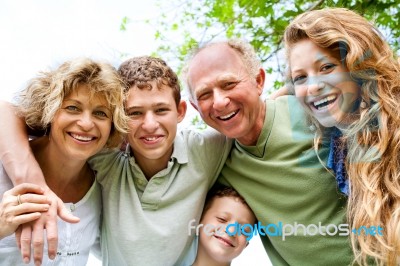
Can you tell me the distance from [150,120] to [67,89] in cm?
30

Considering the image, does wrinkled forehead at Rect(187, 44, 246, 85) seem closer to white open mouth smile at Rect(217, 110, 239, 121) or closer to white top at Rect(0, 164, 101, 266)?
white open mouth smile at Rect(217, 110, 239, 121)

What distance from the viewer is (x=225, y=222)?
5.74ft

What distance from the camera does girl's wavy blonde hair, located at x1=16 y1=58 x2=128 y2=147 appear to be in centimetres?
158

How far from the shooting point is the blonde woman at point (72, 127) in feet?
5.21

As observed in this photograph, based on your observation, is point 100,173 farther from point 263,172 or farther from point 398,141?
point 398,141

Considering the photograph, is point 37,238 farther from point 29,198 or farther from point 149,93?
point 149,93

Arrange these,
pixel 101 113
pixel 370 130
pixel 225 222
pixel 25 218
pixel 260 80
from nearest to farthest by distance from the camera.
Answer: pixel 25 218
pixel 370 130
pixel 101 113
pixel 225 222
pixel 260 80

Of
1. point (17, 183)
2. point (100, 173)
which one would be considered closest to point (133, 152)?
point (100, 173)

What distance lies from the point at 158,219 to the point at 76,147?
390 millimetres

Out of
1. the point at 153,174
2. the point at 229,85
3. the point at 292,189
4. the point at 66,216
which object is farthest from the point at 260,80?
the point at 66,216

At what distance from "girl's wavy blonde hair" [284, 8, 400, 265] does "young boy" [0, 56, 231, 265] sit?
1.72 feet

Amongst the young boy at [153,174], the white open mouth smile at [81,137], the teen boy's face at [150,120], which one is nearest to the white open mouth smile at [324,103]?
the young boy at [153,174]

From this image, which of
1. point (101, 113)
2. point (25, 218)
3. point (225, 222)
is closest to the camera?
point (25, 218)

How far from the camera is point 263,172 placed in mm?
1742
